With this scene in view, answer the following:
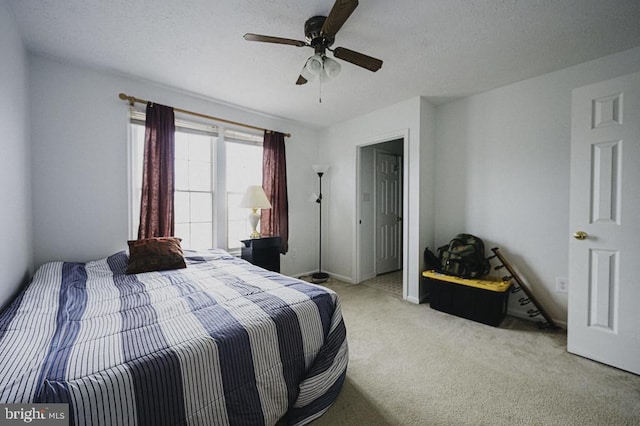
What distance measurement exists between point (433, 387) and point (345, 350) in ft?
2.10

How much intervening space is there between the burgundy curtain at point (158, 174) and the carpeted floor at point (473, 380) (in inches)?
90.9

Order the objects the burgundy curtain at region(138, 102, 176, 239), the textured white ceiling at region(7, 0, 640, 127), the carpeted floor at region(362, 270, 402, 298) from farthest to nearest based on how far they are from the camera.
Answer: the carpeted floor at region(362, 270, 402, 298) → the burgundy curtain at region(138, 102, 176, 239) → the textured white ceiling at region(7, 0, 640, 127)

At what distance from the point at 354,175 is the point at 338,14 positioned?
2540 millimetres

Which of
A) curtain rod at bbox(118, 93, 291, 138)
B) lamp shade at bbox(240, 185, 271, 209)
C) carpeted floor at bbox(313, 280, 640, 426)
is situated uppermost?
curtain rod at bbox(118, 93, 291, 138)

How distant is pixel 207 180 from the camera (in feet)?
10.6

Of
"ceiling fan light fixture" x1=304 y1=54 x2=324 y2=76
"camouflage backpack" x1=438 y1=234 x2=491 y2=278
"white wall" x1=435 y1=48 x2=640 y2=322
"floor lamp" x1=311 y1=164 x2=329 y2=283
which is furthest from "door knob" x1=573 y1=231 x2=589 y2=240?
"floor lamp" x1=311 y1=164 x2=329 y2=283

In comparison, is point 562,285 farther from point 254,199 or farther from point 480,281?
point 254,199

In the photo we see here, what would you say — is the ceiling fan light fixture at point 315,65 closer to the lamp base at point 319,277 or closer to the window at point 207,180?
the window at point 207,180

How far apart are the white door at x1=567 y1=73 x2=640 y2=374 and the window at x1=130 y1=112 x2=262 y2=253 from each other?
344 centimetres

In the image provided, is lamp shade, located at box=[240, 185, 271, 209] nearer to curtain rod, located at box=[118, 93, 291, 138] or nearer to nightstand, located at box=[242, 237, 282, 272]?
nightstand, located at box=[242, 237, 282, 272]

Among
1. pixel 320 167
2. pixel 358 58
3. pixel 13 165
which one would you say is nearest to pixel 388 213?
pixel 320 167

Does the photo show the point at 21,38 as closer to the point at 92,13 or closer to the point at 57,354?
the point at 92,13

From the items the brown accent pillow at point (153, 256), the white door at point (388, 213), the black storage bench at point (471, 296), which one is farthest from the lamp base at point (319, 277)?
the brown accent pillow at point (153, 256)

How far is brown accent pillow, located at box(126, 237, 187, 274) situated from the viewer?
215 cm
